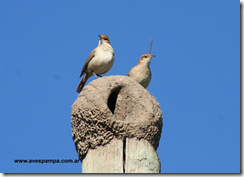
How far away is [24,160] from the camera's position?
10.4 meters

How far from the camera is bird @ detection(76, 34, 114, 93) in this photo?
12.0m

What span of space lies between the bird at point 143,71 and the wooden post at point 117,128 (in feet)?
7.00

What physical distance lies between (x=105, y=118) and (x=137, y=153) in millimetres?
826

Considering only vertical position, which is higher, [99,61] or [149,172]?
[99,61]

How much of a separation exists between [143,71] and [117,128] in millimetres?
3386

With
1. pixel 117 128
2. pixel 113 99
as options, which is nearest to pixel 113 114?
pixel 113 99

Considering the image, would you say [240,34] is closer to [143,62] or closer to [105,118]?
[143,62]

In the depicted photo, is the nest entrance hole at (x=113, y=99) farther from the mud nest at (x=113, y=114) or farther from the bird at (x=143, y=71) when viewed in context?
the bird at (x=143, y=71)

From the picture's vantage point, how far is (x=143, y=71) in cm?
1179

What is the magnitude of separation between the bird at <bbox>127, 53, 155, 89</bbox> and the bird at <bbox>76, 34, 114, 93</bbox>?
579 mm

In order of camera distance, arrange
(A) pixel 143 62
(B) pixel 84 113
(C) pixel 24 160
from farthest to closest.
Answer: (A) pixel 143 62, (C) pixel 24 160, (B) pixel 84 113

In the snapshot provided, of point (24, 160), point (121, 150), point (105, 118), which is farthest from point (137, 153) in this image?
point (24, 160)

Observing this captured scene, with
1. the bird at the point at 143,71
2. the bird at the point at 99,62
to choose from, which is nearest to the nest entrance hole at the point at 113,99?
the bird at the point at 143,71

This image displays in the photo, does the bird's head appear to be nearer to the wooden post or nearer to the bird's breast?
the bird's breast
